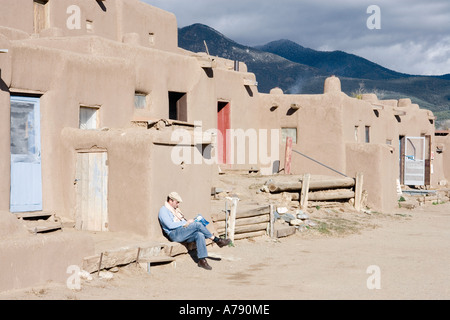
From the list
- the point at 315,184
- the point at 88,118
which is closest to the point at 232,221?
the point at 88,118

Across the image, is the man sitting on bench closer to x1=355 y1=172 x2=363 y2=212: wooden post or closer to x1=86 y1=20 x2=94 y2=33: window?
x1=355 y1=172 x2=363 y2=212: wooden post

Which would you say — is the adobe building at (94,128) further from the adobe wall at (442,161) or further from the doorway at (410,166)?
the adobe wall at (442,161)

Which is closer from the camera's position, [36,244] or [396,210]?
[36,244]

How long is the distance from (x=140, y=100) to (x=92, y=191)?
4.31m

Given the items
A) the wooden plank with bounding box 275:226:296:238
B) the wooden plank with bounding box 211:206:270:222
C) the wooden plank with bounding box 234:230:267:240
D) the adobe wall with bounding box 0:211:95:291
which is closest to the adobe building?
the adobe wall with bounding box 0:211:95:291

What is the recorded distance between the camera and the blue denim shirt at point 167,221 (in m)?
12.1

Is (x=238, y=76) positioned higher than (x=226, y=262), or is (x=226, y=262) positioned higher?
(x=238, y=76)

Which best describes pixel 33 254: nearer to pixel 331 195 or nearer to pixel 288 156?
pixel 331 195

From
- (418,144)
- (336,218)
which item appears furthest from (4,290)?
(418,144)

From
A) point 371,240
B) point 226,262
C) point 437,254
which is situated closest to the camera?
point 226,262

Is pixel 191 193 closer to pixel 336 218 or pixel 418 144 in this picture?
pixel 336 218

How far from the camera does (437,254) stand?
14.4 meters

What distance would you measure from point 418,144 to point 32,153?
21904 mm

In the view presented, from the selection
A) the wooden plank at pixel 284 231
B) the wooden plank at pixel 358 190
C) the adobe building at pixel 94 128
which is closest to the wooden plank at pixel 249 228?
the wooden plank at pixel 284 231
